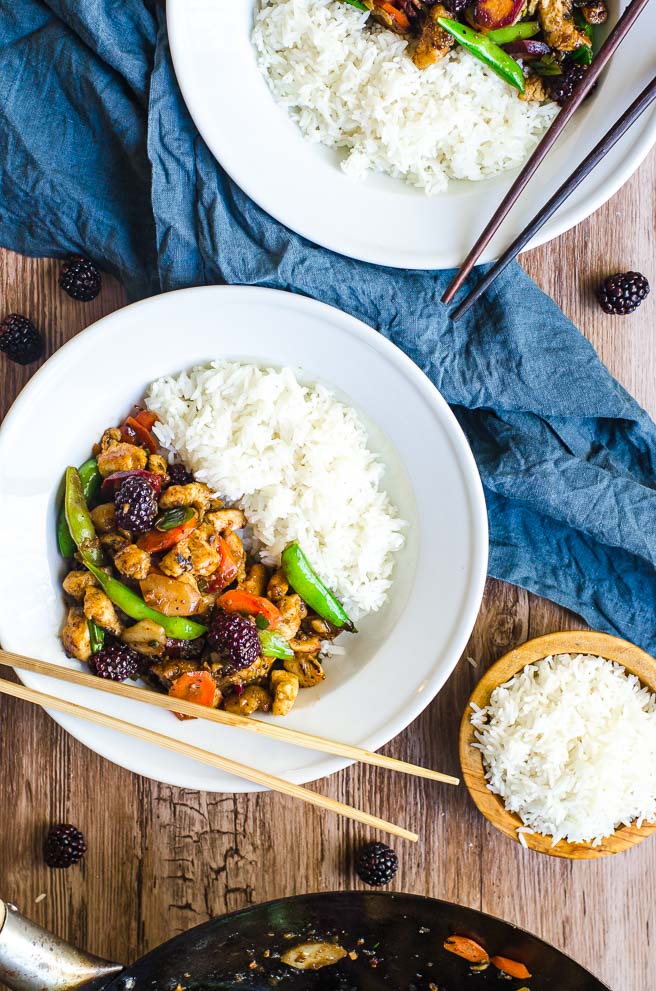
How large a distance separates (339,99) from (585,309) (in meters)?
0.87

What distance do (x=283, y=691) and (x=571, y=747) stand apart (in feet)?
2.46

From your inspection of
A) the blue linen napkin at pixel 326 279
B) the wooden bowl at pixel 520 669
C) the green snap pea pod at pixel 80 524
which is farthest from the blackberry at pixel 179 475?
the wooden bowl at pixel 520 669

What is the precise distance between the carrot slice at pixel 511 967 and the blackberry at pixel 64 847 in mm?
1121

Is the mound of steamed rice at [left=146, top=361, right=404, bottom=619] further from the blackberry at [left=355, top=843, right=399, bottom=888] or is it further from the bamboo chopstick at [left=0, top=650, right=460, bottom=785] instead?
the blackberry at [left=355, top=843, right=399, bottom=888]

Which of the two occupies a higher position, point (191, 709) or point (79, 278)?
point (79, 278)

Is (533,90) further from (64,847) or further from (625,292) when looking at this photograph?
(64,847)

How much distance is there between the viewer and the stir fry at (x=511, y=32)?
191cm

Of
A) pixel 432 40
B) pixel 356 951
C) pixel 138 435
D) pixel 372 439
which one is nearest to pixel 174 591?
pixel 138 435

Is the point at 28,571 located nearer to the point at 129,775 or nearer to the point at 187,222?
the point at 129,775

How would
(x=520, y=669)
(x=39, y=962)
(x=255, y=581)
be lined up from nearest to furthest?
(x=39, y=962)
(x=255, y=581)
(x=520, y=669)

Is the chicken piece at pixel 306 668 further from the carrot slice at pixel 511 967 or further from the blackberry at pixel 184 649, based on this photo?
the carrot slice at pixel 511 967

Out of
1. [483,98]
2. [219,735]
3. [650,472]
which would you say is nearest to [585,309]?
[650,472]

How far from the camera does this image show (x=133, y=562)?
192 cm

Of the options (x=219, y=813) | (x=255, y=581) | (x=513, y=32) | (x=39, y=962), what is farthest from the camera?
(x=219, y=813)
